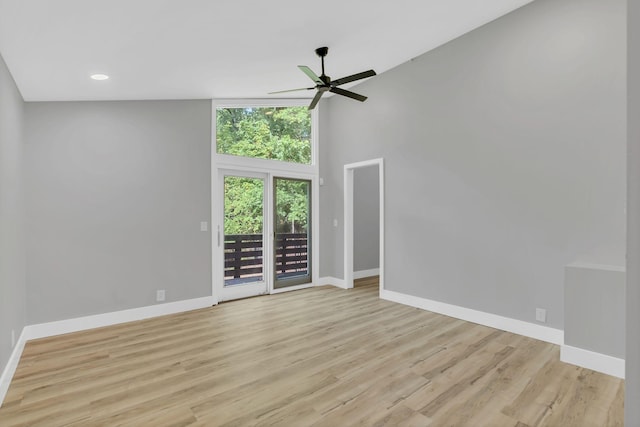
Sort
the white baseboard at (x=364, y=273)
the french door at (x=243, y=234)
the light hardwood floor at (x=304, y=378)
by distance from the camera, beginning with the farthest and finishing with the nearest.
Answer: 1. the white baseboard at (x=364, y=273)
2. the french door at (x=243, y=234)
3. the light hardwood floor at (x=304, y=378)

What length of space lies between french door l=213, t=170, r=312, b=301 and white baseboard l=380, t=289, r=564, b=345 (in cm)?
170

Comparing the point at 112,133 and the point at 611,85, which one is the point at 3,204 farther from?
the point at 611,85

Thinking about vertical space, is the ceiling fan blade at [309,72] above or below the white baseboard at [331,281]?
above

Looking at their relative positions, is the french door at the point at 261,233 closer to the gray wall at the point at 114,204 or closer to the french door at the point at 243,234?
the french door at the point at 243,234

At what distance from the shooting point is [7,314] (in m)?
2.87

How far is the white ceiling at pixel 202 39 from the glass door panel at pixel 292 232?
1789mm

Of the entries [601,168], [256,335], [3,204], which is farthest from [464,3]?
[3,204]

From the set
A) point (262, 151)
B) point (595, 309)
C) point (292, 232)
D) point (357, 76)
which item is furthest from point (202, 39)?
point (595, 309)

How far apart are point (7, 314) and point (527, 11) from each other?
226 inches

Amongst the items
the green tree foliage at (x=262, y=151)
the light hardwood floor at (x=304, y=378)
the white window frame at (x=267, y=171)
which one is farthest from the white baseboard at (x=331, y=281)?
the light hardwood floor at (x=304, y=378)

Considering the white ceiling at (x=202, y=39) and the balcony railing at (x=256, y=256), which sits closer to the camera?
the white ceiling at (x=202, y=39)

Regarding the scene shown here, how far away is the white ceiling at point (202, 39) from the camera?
2412mm

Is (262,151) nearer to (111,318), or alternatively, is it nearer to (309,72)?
(309,72)

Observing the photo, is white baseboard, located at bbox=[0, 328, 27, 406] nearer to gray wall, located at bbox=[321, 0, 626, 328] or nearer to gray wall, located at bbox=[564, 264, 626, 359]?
gray wall, located at bbox=[321, 0, 626, 328]
